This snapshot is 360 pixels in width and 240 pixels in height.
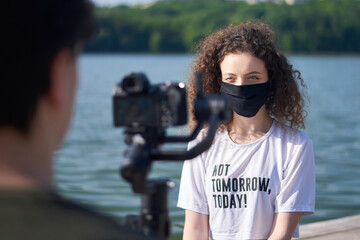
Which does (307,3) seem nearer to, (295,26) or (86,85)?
(295,26)

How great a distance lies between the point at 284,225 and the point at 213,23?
74.8 metres

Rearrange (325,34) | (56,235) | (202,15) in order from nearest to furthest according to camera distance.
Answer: (56,235)
(325,34)
(202,15)

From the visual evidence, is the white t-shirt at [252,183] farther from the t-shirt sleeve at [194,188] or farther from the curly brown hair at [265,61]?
the curly brown hair at [265,61]

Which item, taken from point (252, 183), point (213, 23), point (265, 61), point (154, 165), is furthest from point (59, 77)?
point (213, 23)

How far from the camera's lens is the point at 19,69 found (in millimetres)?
980

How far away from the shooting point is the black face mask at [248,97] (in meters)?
2.98

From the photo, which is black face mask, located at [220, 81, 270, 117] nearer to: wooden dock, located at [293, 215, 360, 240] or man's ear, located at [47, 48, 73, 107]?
wooden dock, located at [293, 215, 360, 240]

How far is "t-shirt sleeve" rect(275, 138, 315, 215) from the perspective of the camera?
9.20ft

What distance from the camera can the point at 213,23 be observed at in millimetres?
76625

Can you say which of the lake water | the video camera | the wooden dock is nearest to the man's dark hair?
the video camera

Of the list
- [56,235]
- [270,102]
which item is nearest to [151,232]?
[56,235]

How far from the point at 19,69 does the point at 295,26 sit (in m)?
74.5

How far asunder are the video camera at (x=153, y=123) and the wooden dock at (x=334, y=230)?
112 inches

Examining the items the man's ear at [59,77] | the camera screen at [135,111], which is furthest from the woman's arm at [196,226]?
the man's ear at [59,77]
